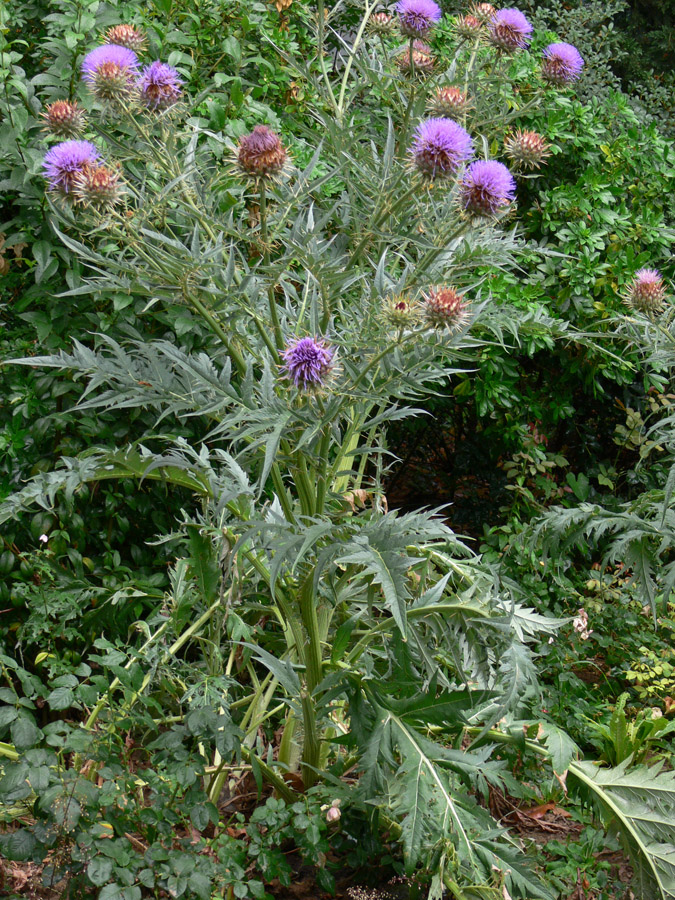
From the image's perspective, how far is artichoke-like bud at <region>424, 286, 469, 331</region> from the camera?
1.78 m

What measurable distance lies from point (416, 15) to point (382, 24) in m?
0.26

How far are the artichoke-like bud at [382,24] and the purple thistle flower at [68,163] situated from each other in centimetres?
117

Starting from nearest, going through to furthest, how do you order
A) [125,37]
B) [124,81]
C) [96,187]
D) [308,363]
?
[308,363]
[96,187]
[124,81]
[125,37]

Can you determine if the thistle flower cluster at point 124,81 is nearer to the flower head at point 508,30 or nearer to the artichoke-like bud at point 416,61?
the artichoke-like bud at point 416,61

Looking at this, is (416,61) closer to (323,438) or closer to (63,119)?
(63,119)

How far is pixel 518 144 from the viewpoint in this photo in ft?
8.11

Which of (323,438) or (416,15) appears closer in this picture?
(323,438)

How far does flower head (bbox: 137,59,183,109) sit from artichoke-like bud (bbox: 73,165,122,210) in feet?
0.75

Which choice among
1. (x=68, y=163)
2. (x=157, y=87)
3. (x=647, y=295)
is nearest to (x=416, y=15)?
(x=157, y=87)

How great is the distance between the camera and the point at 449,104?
225 cm

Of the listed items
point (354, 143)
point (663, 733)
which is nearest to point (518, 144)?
point (354, 143)

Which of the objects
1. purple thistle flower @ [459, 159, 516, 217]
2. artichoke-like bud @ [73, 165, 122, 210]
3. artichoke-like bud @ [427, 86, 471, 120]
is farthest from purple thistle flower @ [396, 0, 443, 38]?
artichoke-like bud @ [73, 165, 122, 210]

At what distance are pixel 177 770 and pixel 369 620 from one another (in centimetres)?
62

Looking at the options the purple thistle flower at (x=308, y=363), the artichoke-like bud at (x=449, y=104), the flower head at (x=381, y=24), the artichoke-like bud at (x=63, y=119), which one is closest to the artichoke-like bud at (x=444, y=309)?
the purple thistle flower at (x=308, y=363)
